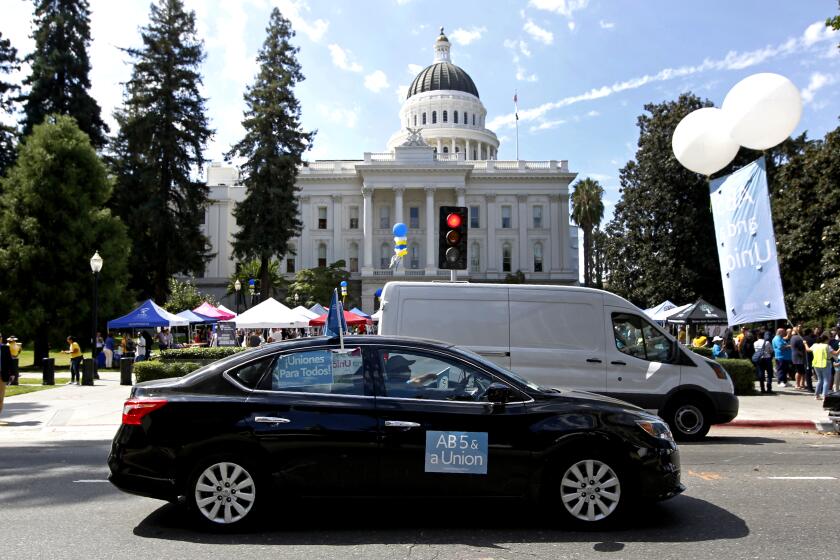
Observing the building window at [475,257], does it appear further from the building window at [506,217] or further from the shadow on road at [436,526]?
the shadow on road at [436,526]

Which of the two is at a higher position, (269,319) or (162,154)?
(162,154)

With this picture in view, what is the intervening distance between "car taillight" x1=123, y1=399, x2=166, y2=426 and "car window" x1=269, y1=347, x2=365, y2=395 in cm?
92

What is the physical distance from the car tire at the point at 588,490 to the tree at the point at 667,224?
39.0m

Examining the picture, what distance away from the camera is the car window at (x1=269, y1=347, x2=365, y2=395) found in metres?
5.59

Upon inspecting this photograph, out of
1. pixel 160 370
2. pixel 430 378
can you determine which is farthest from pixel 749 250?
pixel 160 370

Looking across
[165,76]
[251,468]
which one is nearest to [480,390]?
[251,468]

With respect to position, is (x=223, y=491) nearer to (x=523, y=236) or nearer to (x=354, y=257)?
(x=354, y=257)

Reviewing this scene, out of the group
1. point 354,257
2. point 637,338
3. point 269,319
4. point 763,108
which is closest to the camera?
point 637,338

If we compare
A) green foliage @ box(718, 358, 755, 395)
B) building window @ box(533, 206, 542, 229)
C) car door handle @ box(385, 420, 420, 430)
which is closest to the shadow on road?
car door handle @ box(385, 420, 420, 430)

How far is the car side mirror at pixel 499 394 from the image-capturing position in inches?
213

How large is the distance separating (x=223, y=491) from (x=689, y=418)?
8156mm

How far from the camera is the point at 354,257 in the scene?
81.1 metres

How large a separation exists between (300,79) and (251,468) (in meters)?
52.5

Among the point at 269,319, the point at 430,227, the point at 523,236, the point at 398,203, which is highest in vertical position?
the point at 398,203
